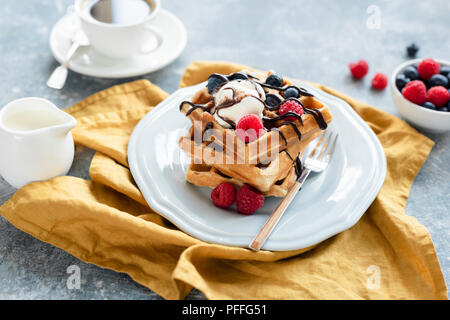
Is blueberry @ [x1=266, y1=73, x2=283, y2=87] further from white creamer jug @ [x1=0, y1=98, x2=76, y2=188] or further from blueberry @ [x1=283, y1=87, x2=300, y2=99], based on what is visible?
white creamer jug @ [x1=0, y1=98, x2=76, y2=188]

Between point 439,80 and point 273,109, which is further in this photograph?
point 439,80

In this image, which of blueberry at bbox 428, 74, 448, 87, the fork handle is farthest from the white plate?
blueberry at bbox 428, 74, 448, 87

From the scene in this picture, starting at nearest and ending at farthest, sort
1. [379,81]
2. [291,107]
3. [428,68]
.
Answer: [291,107], [428,68], [379,81]

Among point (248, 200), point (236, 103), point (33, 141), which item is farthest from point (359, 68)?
point (33, 141)

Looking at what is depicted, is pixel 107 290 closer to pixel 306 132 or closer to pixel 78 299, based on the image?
pixel 78 299

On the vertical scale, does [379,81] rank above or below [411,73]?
below

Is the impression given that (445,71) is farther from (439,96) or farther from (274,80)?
(274,80)

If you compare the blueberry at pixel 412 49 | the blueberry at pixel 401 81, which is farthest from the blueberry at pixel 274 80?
the blueberry at pixel 412 49

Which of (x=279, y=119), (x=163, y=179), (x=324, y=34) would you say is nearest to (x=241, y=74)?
(x=279, y=119)
